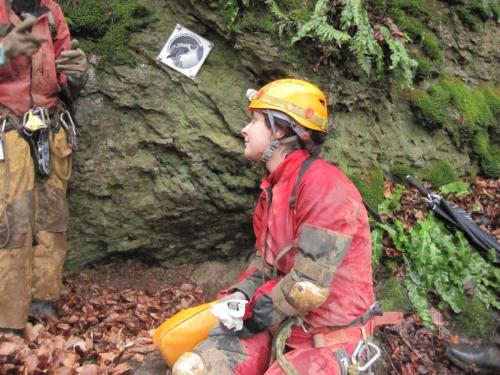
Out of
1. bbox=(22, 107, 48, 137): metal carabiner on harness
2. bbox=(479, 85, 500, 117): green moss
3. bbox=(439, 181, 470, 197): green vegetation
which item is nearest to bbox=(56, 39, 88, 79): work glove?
bbox=(22, 107, 48, 137): metal carabiner on harness

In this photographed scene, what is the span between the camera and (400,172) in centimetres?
704

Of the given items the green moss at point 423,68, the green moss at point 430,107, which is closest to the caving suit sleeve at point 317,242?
the green moss at point 430,107

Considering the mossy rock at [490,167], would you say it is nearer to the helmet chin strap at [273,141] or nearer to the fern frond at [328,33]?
the fern frond at [328,33]

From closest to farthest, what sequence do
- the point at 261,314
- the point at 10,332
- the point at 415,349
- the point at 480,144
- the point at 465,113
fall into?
the point at 261,314 → the point at 10,332 → the point at 415,349 → the point at 465,113 → the point at 480,144

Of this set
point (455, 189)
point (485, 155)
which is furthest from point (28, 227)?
point (485, 155)

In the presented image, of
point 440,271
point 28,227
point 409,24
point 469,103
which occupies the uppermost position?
point 409,24

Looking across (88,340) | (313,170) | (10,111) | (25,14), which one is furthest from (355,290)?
(25,14)

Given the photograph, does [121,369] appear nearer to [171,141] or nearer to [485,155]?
[171,141]

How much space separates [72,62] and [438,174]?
5.19 meters

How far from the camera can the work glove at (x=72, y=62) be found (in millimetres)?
5059

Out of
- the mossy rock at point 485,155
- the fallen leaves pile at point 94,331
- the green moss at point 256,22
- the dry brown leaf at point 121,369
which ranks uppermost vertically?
the green moss at point 256,22

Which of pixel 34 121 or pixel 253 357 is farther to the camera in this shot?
pixel 34 121

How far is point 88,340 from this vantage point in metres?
5.09

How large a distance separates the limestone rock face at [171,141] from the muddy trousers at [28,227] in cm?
83
